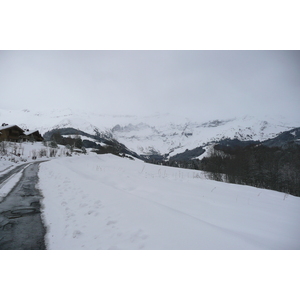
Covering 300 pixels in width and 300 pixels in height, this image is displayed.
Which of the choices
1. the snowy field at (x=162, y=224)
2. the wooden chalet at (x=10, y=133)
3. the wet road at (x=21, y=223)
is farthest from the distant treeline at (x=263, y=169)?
the wooden chalet at (x=10, y=133)

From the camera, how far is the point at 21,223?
3.73 m

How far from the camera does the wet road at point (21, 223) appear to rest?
2.97 meters

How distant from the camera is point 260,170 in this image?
33.4 metres

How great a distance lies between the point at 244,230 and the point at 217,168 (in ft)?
98.5

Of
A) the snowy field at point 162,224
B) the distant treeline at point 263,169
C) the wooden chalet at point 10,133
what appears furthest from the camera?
the wooden chalet at point 10,133

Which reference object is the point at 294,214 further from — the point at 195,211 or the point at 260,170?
the point at 260,170

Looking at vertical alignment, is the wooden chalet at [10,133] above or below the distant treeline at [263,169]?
above

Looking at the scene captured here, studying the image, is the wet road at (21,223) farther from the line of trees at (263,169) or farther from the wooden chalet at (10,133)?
the wooden chalet at (10,133)

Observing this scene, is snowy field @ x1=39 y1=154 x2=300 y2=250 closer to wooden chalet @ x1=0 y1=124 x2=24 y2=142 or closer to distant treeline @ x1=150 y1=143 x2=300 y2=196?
distant treeline @ x1=150 y1=143 x2=300 y2=196

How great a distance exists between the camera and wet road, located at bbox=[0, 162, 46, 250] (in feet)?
9.74

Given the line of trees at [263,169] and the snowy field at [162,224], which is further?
the line of trees at [263,169]

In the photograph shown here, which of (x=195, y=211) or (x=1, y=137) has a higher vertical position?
(x=1, y=137)

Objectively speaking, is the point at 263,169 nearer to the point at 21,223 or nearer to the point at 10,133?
the point at 21,223

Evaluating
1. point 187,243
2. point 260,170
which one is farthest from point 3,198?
point 260,170
